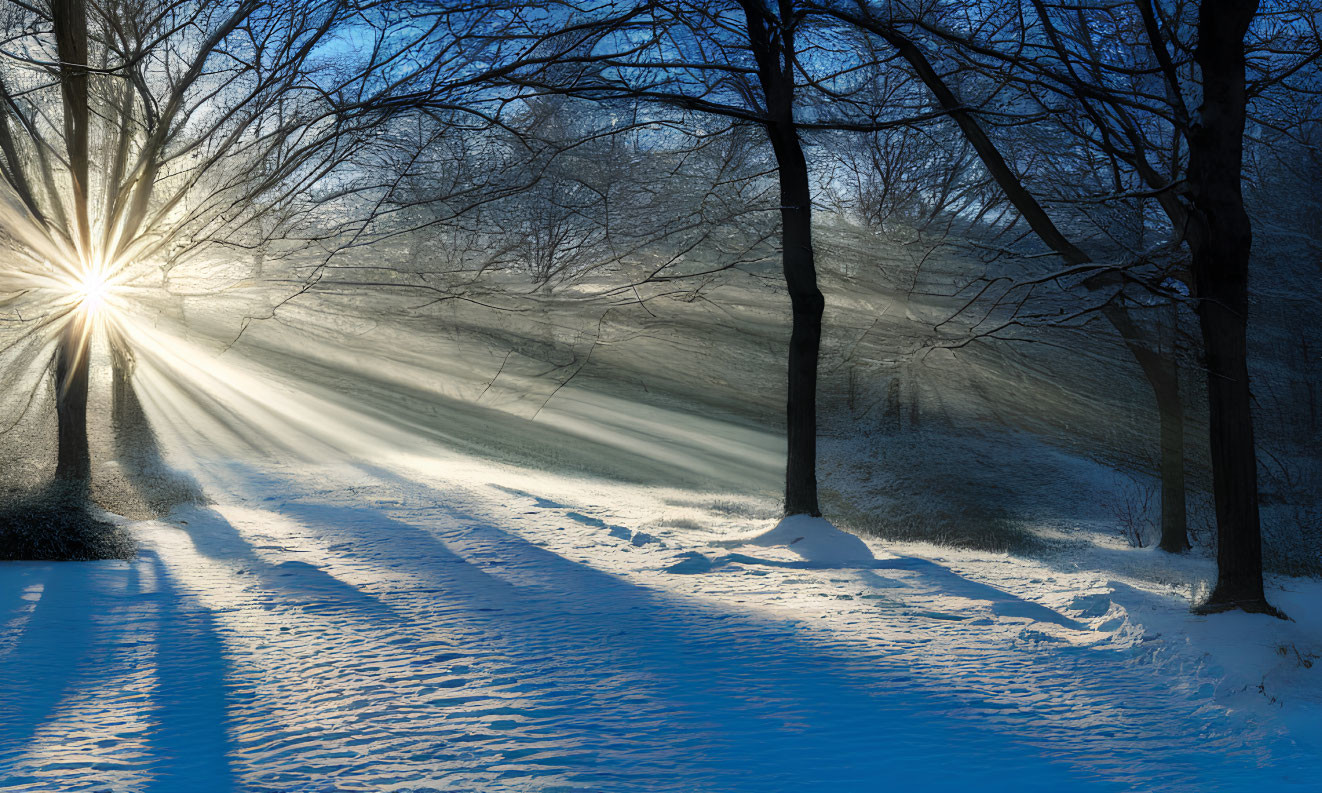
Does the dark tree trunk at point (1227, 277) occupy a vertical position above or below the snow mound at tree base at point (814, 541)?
above

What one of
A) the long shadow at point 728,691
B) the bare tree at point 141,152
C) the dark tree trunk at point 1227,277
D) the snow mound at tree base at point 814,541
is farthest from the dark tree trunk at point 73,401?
the dark tree trunk at point 1227,277

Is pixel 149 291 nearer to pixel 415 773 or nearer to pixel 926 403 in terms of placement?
pixel 415 773

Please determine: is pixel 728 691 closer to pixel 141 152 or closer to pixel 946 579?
pixel 946 579

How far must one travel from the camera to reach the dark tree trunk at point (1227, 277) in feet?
19.8

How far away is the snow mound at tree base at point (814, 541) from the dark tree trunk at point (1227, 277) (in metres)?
2.95

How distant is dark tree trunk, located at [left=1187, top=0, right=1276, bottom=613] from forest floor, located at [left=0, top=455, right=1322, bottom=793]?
538 mm

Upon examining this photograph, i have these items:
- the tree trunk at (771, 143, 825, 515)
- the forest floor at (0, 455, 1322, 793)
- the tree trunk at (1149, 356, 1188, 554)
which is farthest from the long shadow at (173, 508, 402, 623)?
the tree trunk at (1149, 356, 1188, 554)

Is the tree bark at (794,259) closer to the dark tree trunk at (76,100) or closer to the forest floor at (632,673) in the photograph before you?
the forest floor at (632,673)

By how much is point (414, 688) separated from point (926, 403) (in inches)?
775

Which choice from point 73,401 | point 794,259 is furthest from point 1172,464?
point 73,401

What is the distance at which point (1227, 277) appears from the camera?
6105mm

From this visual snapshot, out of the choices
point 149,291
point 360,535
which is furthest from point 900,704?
point 149,291

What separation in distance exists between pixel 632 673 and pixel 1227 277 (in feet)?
15.0

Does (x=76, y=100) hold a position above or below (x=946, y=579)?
above
